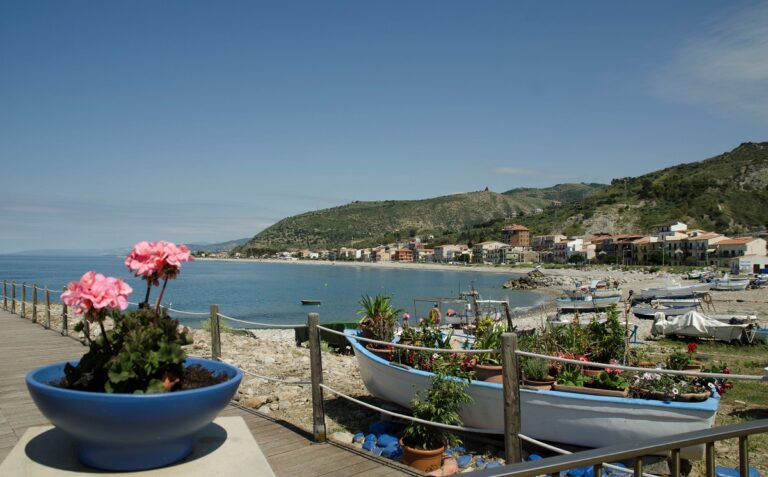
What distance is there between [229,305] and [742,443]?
55876mm

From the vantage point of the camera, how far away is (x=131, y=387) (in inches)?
119

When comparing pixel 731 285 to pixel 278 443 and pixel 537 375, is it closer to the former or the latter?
pixel 537 375

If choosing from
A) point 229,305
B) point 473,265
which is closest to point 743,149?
point 473,265

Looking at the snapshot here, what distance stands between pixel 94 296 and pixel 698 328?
20.8 metres

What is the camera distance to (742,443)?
2.21 metres

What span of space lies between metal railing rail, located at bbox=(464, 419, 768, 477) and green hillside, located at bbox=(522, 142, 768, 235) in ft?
366

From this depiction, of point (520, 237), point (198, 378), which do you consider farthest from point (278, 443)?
point (520, 237)

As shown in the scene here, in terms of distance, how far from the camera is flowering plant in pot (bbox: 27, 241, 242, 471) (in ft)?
9.57

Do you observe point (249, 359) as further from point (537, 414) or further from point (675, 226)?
point (675, 226)

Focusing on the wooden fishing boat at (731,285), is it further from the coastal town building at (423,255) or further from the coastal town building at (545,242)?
the coastal town building at (423,255)

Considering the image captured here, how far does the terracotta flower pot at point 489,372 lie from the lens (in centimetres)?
693

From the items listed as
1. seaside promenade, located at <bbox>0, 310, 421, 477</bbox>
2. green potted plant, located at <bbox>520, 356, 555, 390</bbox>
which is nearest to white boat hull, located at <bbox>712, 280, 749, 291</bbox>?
green potted plant, located at <bbox>520, 356, 555, 390</bbox>

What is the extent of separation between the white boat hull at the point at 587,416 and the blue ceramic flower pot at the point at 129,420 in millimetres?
4046

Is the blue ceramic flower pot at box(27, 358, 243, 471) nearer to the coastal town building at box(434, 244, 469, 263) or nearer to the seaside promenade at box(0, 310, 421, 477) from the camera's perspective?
the seaside promenade at box(0, 310, 421, 477)
